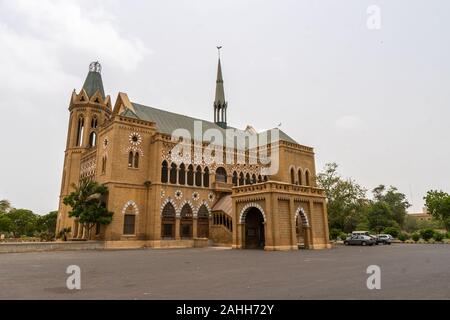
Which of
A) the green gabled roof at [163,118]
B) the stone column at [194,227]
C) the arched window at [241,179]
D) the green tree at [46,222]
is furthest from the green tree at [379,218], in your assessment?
the green tree at [46,222]

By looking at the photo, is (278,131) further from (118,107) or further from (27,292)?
(27,292)

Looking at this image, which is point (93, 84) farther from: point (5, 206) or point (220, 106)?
point (5, 206)

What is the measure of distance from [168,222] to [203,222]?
439 cm

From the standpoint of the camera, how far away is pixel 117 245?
104ft

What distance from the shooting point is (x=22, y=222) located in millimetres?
69188

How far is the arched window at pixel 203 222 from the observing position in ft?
125

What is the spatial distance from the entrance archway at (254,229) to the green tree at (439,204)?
4537cm

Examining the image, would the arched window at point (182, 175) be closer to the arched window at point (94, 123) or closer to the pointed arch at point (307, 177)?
the arched window at point (94, 123)

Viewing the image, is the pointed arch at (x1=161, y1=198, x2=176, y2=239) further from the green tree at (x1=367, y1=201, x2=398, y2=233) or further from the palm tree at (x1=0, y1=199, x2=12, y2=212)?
the palm tree at (x1=0, y1=199, x2=12, y2=212)

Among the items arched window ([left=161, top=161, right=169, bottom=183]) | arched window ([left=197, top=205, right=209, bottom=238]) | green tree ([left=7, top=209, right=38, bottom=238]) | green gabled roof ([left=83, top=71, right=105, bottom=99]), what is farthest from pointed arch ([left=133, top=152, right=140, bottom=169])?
green tree ([left=7, top=209, right=38, bottom=238])

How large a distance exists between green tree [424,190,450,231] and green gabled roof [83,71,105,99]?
60505 mm

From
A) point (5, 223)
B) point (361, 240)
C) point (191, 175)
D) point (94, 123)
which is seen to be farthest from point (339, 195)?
point (5, 223)
